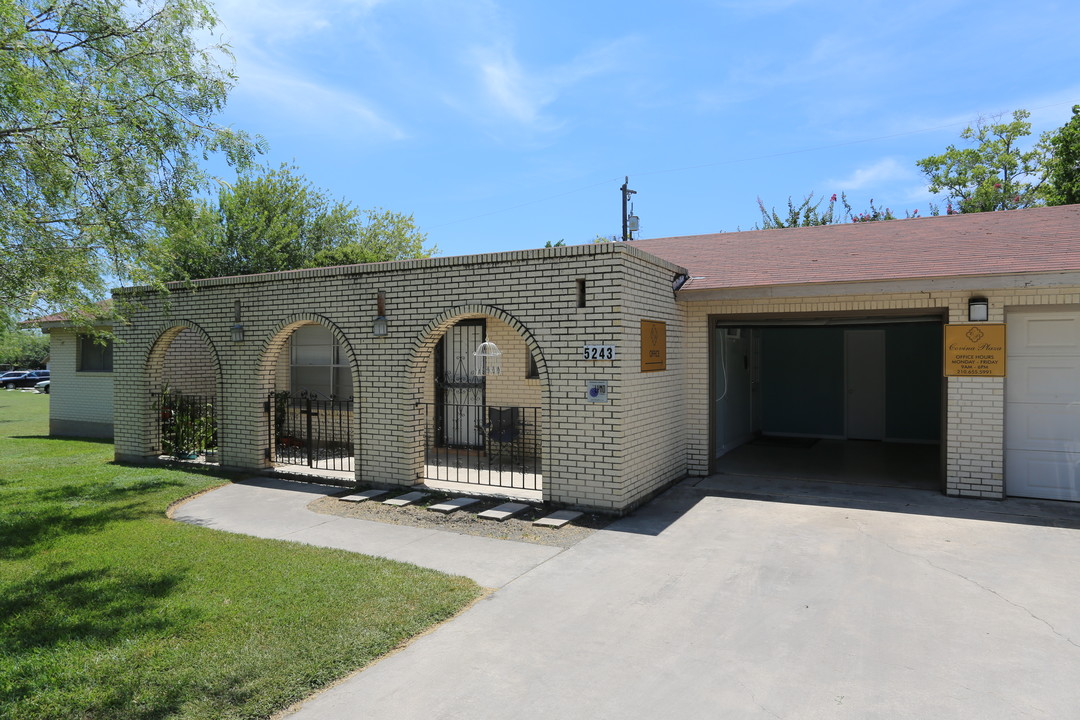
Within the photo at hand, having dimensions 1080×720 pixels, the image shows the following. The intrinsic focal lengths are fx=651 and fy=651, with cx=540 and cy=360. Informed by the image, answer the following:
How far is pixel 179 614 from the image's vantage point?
4594 mm

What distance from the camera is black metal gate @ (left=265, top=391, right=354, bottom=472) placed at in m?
10.3

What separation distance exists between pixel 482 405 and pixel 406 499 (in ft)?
6.93

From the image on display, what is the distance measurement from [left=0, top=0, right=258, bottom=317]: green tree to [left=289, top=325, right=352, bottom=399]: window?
5.25 m

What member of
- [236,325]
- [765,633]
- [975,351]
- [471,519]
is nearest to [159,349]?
[236,325]

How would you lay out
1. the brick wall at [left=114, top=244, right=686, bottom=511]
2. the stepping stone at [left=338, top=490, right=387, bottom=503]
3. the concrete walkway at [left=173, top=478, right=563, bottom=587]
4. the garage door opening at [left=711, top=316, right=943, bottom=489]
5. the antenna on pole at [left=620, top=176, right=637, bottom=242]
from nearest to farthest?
the concrete walkway at [left=173, top=478, right=563, bottom=587]
the brick wall at [left=114, top=244, right=686, bottom=511]
the stepping stone at [left=338, top=490, right=387, bottom=503]
the garage door opening at [left=711, top=316, right=943, bottom=489]
the antenna on pole at [left=620, top=176, right=637, bottom=242]

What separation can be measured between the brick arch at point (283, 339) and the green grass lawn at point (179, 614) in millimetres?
2950

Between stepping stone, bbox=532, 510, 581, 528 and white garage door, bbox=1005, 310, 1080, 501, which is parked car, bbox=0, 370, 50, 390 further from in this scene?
white garage door, bbox=1005, 310, 1080, 501

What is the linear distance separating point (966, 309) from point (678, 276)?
3560mm

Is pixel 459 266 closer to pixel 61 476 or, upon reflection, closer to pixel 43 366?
pixel 61 476

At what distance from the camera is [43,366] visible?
5544 centimetres

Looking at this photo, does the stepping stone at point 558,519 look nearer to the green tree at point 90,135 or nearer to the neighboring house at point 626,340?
the neighboring house at point 626,340

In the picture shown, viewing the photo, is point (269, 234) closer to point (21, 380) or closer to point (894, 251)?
point (894, 251)

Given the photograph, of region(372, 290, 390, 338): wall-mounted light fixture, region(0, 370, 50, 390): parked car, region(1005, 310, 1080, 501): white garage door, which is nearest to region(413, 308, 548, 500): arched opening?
region(372, 290, 390, 338): wall-mounted light fixture

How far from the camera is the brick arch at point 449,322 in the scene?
25.6ft
